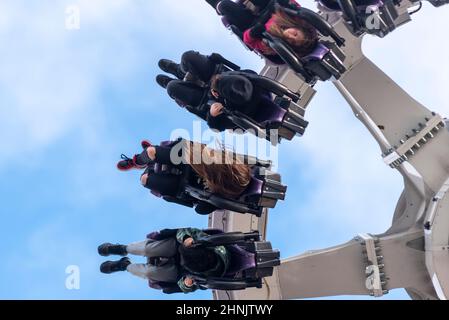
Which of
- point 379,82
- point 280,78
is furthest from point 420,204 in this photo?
point 280,78

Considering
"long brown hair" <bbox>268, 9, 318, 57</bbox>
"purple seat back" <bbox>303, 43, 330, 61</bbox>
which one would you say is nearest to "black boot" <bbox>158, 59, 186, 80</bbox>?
"long brown hair" <bbox>268, 9, 318, 57</bbox>

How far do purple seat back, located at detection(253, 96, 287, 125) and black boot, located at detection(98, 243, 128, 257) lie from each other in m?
3.05

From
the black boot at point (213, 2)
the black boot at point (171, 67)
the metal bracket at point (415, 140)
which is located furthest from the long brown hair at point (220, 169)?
the metal bracket at point (415, 140)

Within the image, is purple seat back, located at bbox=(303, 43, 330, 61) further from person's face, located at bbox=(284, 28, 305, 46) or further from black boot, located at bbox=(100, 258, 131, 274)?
black boot, located at bbox=(100, 258, 131, 274)

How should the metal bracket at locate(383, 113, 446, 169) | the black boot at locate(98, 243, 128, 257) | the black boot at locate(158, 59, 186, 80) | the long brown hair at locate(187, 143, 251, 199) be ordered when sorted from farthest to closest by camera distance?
the black boot at locate(158, 59, 186, 80)
the metal bracket at locate(383, 113, 446, 169)
the black boot at locate(98, 243, 128, 257)
the long brown hair at locate(187, 143, 251, 199)

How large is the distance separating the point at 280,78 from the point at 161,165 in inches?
108

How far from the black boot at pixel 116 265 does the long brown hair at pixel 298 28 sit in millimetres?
4297

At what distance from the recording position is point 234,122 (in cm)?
823

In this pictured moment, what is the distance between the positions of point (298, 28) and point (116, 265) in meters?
4.71

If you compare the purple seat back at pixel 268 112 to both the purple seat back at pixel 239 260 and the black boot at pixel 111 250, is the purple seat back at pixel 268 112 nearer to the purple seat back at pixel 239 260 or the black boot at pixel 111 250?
the purple seat back at pixel 239 260

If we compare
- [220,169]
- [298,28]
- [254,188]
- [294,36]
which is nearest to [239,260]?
[254,188]

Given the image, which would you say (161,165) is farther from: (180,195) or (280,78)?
(280,78)

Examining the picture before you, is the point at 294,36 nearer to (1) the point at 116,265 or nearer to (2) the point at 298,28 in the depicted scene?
(2) the point at 298,28

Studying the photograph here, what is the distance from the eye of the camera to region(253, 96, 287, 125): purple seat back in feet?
26.4
